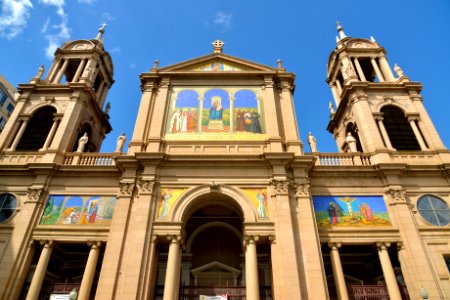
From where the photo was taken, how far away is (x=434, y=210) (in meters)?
17.4

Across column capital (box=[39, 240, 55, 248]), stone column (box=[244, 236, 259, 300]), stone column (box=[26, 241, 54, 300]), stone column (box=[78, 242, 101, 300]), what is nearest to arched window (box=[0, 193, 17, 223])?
column capital (box=[39, 240, 55, 248])

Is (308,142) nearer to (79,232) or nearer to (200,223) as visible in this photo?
(200,223)

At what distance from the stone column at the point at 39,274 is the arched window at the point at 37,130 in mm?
8805

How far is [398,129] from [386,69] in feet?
20.5

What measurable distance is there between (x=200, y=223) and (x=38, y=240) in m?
9.09

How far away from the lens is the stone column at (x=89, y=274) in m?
14.5

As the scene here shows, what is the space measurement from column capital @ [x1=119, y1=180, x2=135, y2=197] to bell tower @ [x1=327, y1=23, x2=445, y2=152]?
558 inches

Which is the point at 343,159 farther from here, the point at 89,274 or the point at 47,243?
the point at 47,243

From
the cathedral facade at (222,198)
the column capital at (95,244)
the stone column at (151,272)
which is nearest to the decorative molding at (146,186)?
the cathedral facade at (222,198)

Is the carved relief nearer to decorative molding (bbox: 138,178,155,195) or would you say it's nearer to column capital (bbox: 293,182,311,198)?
decorative molding (bbox: 138,178,155,195)

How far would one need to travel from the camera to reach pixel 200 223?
66.1ft

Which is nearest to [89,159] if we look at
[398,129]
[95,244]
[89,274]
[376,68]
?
[95,244]

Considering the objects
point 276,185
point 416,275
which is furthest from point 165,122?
point 416,275

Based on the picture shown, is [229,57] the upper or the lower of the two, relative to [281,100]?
upper
